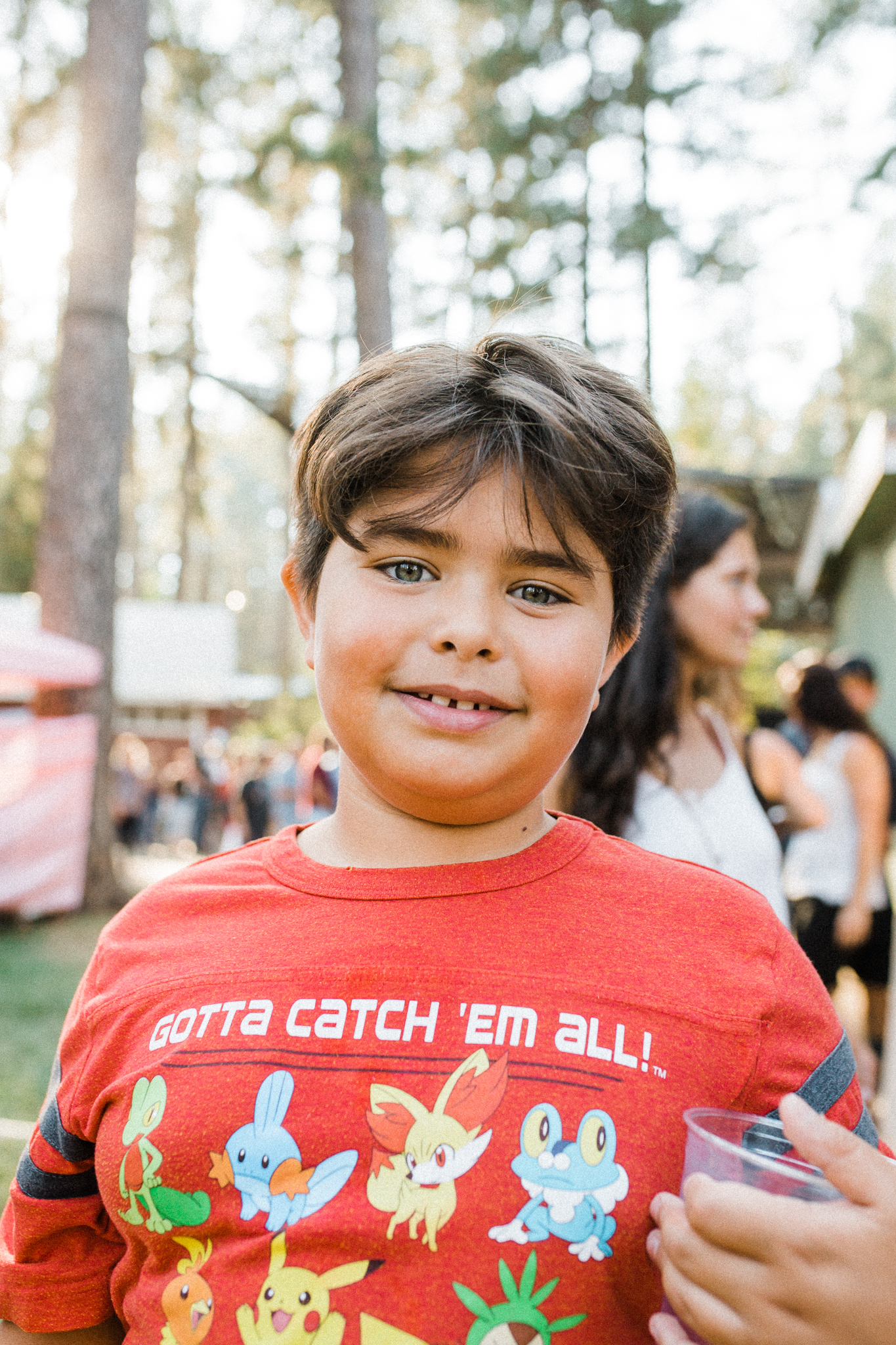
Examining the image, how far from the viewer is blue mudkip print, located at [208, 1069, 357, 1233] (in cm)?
101

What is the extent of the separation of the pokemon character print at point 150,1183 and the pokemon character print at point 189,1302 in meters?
0.03

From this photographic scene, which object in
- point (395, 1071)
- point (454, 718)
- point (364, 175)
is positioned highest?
point (364, 175)

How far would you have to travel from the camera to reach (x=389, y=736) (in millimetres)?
1147

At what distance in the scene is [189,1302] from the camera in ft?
3.39

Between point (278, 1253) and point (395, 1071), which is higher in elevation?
point (395, 1071)

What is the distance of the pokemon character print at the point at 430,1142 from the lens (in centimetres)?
98

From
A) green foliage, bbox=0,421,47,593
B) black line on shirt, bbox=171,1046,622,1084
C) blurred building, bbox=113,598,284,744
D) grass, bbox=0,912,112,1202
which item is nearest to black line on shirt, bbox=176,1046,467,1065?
black line on shirt, bbox=171,1046,622,1084

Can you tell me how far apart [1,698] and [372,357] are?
36.4ft

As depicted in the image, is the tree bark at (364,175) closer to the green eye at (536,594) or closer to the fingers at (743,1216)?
the green eye at (536,594)

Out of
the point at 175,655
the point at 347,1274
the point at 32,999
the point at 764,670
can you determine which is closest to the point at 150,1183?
the point at 347,1274

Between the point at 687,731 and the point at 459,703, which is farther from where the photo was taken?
the point at 687,731

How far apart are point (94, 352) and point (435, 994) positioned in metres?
8.99

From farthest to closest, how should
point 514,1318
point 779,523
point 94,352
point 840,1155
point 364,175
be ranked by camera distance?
1. point 779,523
2. point 94,352
3. point 364,175
4. point 514,1318
5. point 840,1155

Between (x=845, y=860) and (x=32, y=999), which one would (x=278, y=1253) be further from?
(x=32, y=999)
